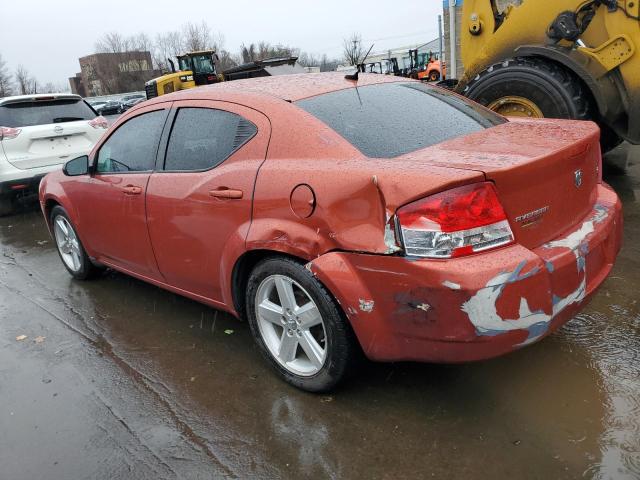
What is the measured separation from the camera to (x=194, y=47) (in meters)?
71.8

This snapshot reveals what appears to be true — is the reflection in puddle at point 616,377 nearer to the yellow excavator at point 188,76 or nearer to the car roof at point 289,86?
the car roof at point 289,86

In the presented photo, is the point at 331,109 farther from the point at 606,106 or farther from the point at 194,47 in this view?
the point at 194,47

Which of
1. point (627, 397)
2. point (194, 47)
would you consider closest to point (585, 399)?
point (627, 397)

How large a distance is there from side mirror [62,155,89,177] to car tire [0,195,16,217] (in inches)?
171

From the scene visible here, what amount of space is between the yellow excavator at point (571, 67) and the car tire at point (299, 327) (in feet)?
12.1

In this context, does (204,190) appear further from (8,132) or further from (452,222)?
(8,132)

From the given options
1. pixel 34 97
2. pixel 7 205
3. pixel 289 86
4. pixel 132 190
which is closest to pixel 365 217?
pixel 289 86

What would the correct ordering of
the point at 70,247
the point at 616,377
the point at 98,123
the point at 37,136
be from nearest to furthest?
the point at 616,377
the point at 70,247
the point at 37,136
the point at 98,123

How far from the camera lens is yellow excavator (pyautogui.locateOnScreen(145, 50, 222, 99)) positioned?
66.2 feet

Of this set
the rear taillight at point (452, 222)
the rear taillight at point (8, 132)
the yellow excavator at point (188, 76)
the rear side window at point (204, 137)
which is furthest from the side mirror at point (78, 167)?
the yellow excavator at point (188, 76)

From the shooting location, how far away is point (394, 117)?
280cm

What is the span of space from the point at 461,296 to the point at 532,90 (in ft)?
12.6

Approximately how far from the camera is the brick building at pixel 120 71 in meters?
76.1

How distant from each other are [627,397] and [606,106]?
11.1ft
